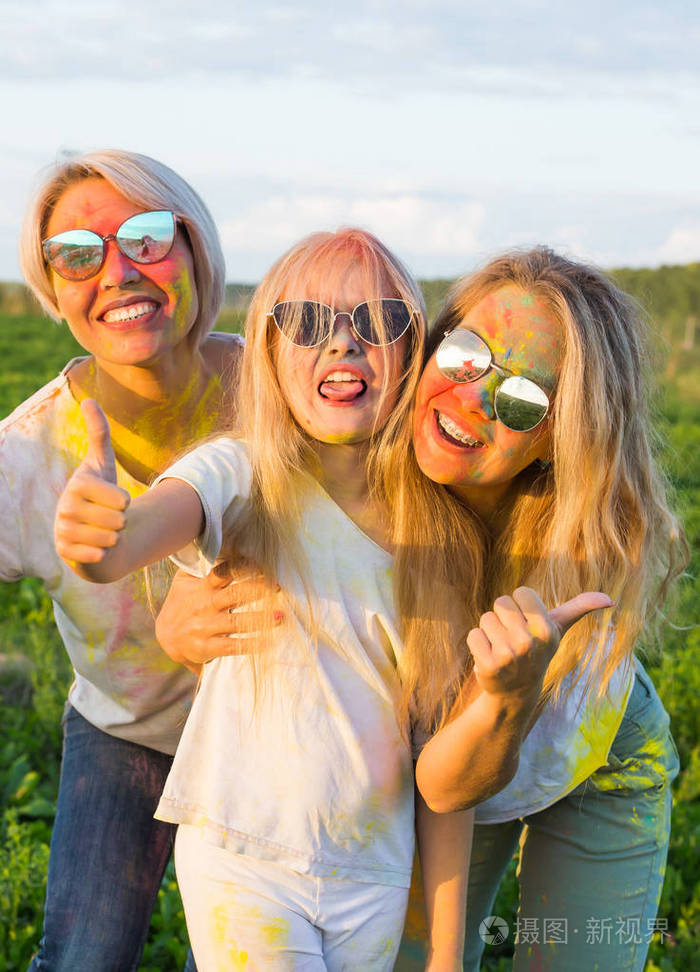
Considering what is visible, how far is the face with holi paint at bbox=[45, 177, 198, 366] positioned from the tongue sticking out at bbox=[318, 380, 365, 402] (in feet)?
2.28

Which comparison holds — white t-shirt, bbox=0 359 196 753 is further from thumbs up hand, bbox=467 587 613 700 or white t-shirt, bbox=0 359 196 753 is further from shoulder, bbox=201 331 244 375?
thumbs up hand, bbox=467 587 613 700

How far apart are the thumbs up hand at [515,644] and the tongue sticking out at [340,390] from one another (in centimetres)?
56

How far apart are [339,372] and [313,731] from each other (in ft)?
2.52

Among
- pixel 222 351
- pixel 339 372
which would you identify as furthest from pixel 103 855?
pixel 339 372

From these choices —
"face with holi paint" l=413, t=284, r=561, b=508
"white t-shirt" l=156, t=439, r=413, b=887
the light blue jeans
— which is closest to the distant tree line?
the light blue jeans

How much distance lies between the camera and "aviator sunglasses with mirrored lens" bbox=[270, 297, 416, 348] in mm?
2404

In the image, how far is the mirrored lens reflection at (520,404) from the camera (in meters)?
2.48

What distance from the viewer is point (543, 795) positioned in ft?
9.27

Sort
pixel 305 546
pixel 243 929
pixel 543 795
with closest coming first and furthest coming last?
pixel 243 929 < pixel 305 546 < pixel 543 795

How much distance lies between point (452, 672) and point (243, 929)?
70 cm

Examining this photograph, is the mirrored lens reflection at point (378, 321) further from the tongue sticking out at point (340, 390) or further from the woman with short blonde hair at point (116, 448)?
the woman with short blonde hair at point (116, 448)

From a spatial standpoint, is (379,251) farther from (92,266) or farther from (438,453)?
(92,266)

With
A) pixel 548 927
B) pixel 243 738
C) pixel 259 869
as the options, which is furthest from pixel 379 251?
pixel 548 927

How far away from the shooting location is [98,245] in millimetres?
2893
